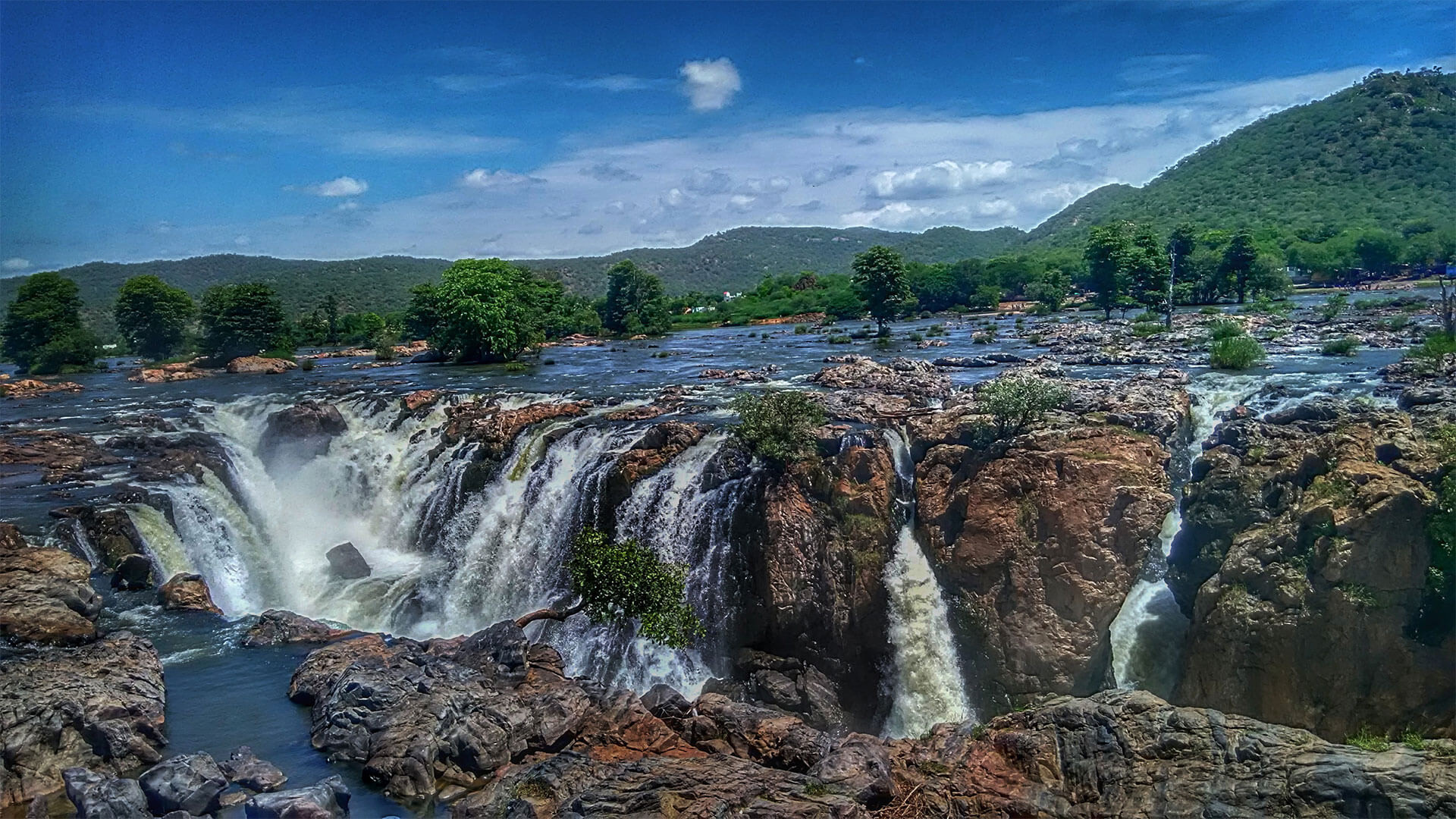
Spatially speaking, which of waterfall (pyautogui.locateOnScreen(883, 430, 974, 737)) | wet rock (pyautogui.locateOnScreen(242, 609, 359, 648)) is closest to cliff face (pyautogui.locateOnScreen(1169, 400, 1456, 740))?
waterfall (pyautogui.locateOnScreen(883, 430, 974, 737))

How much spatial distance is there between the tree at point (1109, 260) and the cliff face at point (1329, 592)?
4817cm

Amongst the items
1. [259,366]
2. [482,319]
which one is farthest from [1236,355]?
[259,366]

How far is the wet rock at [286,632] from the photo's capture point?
20.0 meters

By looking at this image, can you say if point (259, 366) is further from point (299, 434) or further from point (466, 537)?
point (466, 537)

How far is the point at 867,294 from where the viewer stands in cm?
6888

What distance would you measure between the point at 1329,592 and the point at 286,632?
71.8 ft

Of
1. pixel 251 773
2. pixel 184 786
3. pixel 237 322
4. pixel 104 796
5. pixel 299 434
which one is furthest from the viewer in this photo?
pixel 237 322

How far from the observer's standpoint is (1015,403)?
72.1 feet

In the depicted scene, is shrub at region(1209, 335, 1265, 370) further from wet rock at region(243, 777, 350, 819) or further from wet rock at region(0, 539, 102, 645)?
wet rock at region(0, 539, 102, 645)

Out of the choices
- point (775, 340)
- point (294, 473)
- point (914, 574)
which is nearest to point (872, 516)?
point (914, 574)

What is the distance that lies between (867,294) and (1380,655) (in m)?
54.7

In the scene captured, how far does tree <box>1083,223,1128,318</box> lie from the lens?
212ft

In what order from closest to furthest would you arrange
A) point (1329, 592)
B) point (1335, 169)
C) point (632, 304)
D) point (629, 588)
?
point (1329, 592) → point (629, 588) → point (632, 304) → point (1335, 169)

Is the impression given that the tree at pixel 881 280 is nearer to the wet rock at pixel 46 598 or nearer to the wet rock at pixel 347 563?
the wet rock at pixel 347 563
